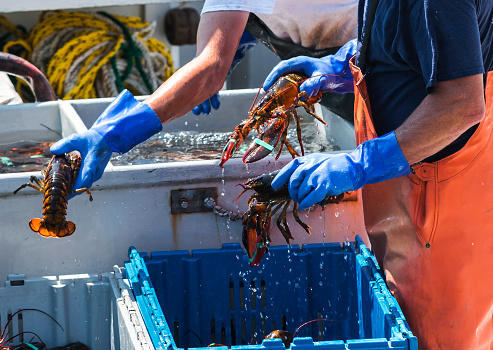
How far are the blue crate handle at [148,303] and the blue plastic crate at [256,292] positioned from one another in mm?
95

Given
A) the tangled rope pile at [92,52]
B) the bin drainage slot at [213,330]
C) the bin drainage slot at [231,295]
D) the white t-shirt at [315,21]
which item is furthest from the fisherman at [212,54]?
the tangled rope pile at [92,52]

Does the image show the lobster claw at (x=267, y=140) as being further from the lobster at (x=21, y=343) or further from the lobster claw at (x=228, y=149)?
the lobster at (x=21, y=343)

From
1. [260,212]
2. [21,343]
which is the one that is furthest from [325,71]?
[21,343]

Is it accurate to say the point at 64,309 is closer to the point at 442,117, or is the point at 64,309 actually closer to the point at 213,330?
the point at 213,330

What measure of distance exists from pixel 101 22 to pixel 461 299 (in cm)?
499

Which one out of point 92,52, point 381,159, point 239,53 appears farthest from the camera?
point 92,52

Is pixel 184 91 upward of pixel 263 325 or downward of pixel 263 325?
upward

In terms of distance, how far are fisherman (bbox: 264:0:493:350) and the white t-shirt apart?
2.66ft

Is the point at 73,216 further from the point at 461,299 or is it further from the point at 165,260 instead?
the point at 461,299

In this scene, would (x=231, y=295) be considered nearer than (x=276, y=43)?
Result: Yes

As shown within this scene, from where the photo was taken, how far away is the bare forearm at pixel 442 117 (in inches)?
83.4

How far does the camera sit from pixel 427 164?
238 centimetres

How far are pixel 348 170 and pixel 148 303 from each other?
2.54 ft

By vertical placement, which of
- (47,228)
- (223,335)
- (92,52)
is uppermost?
(92,52)
